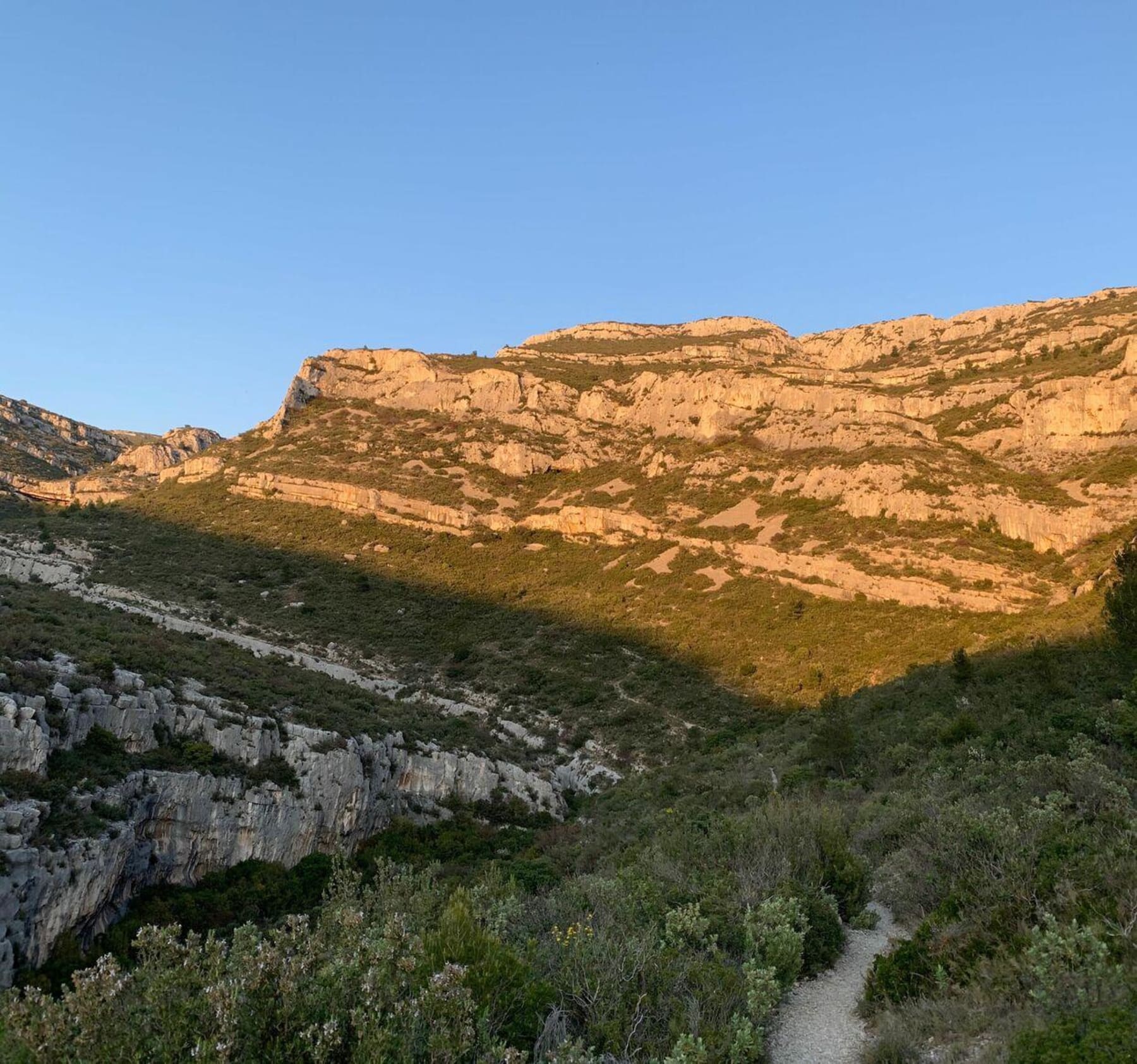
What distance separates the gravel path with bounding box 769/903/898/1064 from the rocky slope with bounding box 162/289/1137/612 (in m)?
37.3

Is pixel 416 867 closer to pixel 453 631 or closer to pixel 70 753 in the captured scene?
pixel 70 753

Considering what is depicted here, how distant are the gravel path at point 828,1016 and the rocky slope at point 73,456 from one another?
90.5 meters

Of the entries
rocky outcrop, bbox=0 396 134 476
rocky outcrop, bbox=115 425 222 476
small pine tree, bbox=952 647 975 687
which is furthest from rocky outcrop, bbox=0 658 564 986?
rocky outcrop, bbox=0 396 134 476

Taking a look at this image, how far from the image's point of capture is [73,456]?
361 feet

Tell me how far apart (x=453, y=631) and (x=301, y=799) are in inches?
1294

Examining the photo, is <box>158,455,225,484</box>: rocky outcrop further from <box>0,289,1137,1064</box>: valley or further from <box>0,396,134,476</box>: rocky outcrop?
<box>0,396,134,476</box>: rocky outcrop

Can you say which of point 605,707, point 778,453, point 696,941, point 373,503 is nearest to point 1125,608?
point 696,941

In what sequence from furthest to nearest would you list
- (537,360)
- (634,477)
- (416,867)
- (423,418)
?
(537,360) → (423,418) → (634,477) → (416,867)

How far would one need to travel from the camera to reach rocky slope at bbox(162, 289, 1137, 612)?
50.4 metres

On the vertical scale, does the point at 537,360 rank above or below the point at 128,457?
above

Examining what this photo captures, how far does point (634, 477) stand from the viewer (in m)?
78.0

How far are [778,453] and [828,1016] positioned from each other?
7348 cm

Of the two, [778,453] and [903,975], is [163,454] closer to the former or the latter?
[778,453]

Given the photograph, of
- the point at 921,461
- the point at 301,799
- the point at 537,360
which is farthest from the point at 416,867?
the point at 537,360
